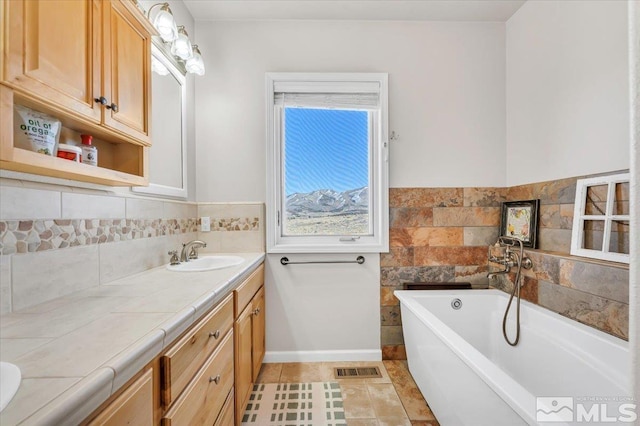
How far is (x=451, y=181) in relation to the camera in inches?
90.7

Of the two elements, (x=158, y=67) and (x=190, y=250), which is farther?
(x=190, y=250)

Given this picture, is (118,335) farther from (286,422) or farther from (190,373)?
(286,422)

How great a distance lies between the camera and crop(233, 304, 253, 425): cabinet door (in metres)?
1.45

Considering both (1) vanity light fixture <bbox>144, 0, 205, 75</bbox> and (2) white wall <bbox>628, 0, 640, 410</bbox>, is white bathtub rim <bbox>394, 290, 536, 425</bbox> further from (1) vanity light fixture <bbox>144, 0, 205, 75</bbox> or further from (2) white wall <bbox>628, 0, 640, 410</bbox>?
(1) vanity light fixture <bbox>144, 0, 205, 75</bbox>

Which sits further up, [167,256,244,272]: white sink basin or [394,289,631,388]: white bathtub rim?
[167,256,244,272]: white sink basin

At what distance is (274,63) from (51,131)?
5.76 feet

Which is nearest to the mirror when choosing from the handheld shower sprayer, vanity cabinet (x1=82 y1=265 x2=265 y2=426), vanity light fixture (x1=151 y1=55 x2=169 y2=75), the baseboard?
vanity light fixture (x1=151 y1=55 x2=169 y2=75)

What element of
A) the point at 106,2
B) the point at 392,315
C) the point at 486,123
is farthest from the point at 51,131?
the point at 486,123

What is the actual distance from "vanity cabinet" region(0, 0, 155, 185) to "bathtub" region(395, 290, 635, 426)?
5.42ft

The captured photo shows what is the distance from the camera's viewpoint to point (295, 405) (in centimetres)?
175

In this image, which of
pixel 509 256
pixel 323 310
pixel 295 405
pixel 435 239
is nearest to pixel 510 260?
pixel 509 256

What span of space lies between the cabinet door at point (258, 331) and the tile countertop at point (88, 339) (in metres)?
0.71

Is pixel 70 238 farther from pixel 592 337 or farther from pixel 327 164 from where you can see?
pixel 592 337

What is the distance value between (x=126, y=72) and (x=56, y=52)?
340 mm
